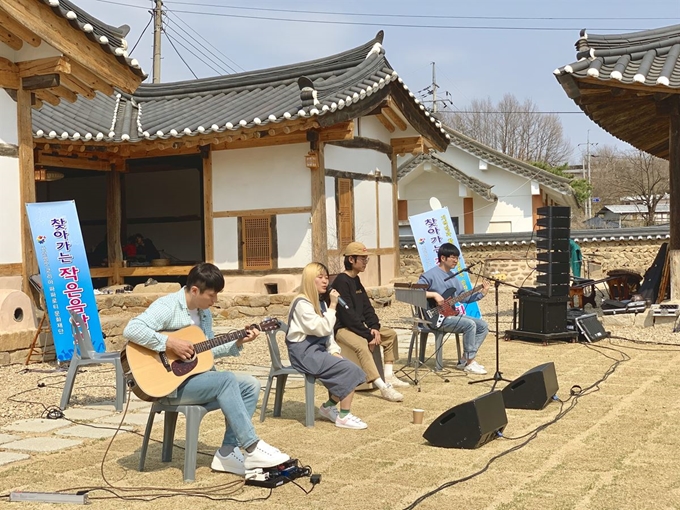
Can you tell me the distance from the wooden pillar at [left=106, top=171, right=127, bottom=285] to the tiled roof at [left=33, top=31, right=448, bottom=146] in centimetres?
129

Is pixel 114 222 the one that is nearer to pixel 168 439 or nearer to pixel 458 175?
pixel 168 439

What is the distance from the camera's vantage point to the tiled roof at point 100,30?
802 cm

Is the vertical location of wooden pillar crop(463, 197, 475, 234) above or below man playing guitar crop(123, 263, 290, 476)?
above

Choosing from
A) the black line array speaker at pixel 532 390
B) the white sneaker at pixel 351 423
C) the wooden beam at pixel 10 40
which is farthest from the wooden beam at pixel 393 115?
the white sneaker at pixel 351 423

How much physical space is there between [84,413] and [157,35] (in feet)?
63.7

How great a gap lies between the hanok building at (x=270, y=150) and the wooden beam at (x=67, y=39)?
3.15 metres

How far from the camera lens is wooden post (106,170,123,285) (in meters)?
14.7

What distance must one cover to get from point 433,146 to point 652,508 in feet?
42.2

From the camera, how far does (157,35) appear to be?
77.2ft

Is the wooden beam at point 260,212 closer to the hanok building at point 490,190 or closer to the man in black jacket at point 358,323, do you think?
the man in black jacket at point 358,323

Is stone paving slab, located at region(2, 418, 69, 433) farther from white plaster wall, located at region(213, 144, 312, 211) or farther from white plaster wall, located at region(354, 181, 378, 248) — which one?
white plaster wall, located at region(354, 181, 378, 248)

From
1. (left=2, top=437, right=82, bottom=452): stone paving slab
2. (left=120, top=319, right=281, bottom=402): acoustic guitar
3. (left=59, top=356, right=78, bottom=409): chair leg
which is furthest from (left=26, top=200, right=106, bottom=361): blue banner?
(left=120, top=319, right=281, bottom=402): acoustic guitar

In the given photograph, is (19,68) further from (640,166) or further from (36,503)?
(640,166)

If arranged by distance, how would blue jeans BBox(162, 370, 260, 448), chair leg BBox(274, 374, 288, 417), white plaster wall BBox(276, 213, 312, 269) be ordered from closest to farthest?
blue jeans BBox(162, 370, 260, 448) < chair leg BBox(274, 374, 288, 417) < white plaster wall BBox(276, 213, 312, 269)
